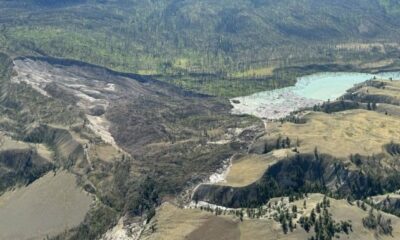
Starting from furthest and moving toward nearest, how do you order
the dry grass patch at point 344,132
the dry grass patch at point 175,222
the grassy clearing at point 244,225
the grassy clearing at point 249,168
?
the dry grass patch at point 344,132 → the grassy clearing at point 249,168 → the dry grass patch at point 175,222 → the grassy clearing at point 244,225

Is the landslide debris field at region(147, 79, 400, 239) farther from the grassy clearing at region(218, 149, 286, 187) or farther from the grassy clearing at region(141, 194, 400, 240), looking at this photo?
the grassy clearing at region(141, 194, 400, 240)

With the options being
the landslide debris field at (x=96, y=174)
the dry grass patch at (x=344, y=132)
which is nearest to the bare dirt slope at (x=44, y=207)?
the landslide debris field at (x=96, y=174)

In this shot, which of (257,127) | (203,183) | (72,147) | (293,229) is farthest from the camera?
(257,127)

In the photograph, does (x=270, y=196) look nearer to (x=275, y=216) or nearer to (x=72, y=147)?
(x=275, y=216)

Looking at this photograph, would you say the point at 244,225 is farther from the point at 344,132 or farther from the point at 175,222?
the point at 344,132

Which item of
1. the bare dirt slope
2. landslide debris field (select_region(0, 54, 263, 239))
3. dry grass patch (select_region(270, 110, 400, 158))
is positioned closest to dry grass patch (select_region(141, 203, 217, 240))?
landslide debris field (select_region(0, 54, 263, 239))

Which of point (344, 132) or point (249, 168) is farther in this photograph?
point (344, 132)

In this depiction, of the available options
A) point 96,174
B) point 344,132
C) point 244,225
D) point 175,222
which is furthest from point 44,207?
point 344,132

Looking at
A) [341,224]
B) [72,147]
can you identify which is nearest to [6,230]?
[72,147]

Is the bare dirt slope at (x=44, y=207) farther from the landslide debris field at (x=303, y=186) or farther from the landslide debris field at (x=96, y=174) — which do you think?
the landslide debris field at (x=303, y=186)
